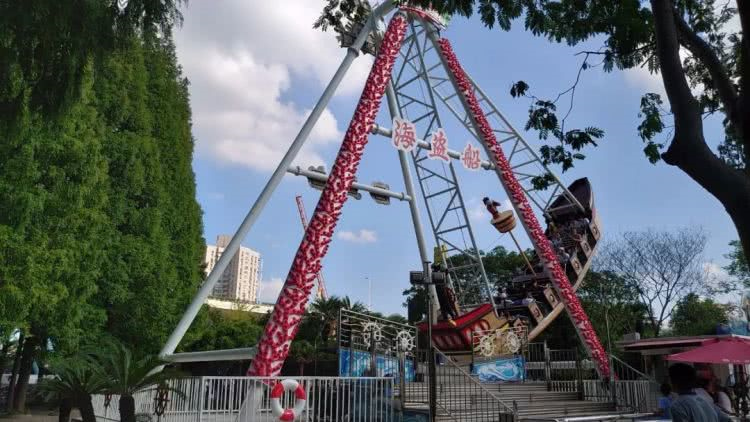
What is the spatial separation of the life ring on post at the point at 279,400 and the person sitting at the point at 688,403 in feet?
19.6

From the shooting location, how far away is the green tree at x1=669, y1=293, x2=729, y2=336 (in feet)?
→ 119

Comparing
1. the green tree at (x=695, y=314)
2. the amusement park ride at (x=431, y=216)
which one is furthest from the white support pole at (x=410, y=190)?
the green tree at (x=695, y=314)

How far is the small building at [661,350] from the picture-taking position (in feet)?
52.2

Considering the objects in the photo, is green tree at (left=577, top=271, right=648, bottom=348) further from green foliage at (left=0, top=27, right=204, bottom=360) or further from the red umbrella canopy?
the red umbrella canopy

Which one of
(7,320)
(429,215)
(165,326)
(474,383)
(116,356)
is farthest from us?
(429,215)

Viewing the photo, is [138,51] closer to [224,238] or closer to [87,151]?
[87,151]

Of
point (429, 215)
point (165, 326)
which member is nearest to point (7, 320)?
point (165, 326)

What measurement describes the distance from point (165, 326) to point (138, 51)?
1094 centimetres

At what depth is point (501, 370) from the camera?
1892cm

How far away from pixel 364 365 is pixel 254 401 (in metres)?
4.91

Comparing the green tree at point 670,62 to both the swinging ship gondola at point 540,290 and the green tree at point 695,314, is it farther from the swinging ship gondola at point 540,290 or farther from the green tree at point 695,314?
the green tree at point 695,314

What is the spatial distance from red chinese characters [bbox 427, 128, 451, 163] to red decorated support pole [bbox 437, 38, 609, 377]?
4.39 feet

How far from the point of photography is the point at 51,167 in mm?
17297

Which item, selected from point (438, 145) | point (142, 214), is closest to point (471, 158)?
point (438, 145)
